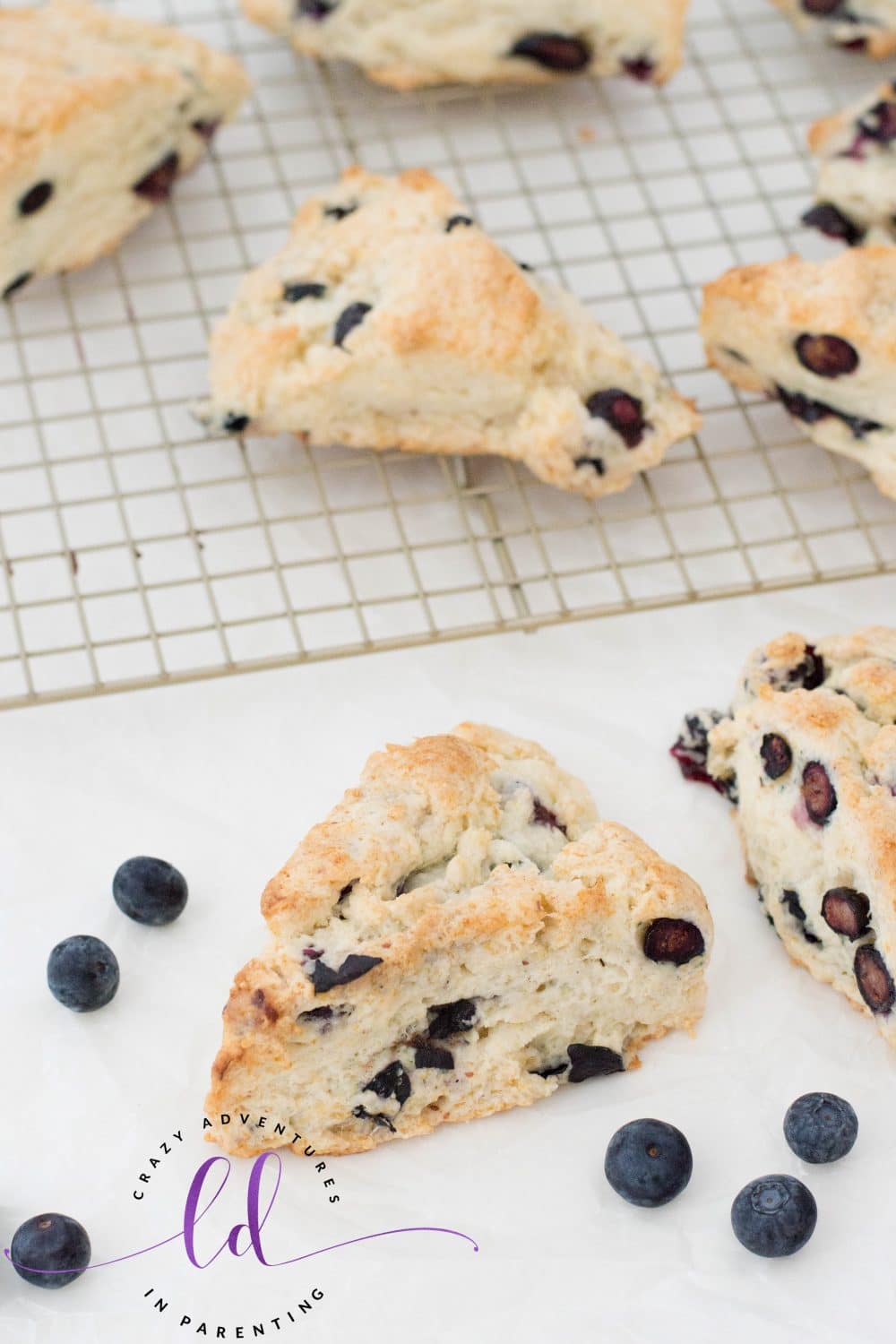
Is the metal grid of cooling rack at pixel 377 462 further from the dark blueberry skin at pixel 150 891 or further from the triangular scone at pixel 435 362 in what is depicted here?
the dark blueberry skin at pixel 150 891

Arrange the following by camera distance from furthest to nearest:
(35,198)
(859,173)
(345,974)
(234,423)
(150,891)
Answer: (859,173) → (35,198) → (234,423) → (150,891) → (345,974)

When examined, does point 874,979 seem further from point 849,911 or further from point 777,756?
point 777,756

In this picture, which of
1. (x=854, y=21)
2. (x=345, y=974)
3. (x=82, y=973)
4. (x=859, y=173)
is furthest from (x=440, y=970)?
(x=854, y=21)

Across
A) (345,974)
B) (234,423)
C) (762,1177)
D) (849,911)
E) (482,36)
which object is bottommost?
(762,1177)

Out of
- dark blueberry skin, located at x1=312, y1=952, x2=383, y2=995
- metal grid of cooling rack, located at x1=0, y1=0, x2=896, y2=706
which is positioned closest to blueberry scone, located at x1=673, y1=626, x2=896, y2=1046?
metal grid of cooling rack, located at x1=0, y1=0, x2=896, y2=706

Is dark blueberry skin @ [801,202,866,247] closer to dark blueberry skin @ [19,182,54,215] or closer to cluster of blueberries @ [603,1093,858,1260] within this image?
dark blueberry skin @ [19,182,54,215]
